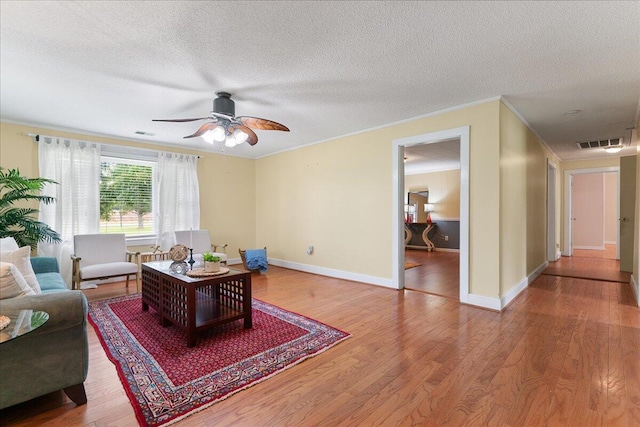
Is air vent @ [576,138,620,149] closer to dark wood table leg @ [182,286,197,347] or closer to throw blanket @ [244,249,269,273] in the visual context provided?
throw blanket @ [244,249,269,273]

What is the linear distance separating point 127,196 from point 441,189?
7.94 meters

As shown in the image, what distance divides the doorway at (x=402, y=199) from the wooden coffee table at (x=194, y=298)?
234cm

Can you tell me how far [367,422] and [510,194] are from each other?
3.33 meters

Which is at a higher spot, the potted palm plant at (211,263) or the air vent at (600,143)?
the air vent at (600,143)

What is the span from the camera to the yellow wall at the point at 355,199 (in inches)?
139

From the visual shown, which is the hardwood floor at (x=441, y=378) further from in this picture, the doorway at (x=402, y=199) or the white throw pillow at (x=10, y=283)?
the white throw pillow at (x=10, y=283)

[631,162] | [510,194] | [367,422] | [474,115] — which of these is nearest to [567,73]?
[474,115]

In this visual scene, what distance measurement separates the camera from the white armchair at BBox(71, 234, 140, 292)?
3914 millimetres

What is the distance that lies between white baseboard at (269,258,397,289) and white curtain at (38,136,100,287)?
3.29 metres

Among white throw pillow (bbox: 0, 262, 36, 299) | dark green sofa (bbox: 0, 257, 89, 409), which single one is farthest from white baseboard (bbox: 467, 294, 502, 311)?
white throw pillow (bbox: 0, 262, 36, 299)

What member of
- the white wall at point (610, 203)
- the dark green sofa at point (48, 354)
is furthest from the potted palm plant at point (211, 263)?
the white wall at point (610, 203)

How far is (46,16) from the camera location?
198 cm

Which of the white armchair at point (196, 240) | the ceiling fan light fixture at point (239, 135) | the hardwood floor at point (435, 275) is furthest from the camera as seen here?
the white armchair at point (196, 240)

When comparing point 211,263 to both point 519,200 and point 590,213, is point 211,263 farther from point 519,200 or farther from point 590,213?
point 590,213
